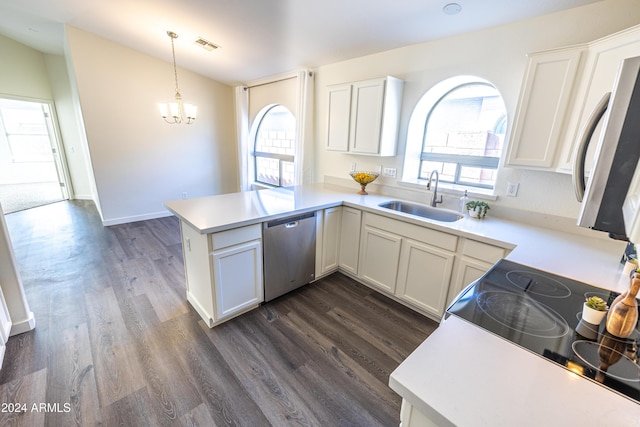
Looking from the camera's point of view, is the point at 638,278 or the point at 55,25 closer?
the point at 638,278

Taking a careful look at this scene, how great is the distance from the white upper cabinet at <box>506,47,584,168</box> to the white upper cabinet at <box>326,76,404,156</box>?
110cm

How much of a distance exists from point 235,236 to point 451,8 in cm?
227

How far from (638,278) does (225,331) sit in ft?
7.28

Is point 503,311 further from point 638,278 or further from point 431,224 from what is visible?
point 431,224

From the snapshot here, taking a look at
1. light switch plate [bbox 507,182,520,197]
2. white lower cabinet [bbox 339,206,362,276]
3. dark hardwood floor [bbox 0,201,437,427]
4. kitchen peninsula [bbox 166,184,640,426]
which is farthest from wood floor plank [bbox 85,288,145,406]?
light switch plate [bbox 507,182,520,197]

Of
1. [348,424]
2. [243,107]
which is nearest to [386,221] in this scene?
[348,424]

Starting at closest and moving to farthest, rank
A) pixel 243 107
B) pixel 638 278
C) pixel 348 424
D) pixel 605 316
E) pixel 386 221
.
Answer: pixel 638 278 → pixel 605 316 → pixel 348 424 → pixel 386 221 → pixel 243 107

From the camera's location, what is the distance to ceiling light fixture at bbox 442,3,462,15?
1.88 metres

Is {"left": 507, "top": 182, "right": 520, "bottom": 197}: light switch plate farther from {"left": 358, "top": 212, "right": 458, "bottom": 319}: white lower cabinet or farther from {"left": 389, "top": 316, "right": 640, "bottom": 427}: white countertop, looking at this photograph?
{"left": 389, "top": 316, "right": 640, "bottom": 427}: white countertop

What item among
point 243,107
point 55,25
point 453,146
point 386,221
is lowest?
point 386,221

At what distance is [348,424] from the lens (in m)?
1.43

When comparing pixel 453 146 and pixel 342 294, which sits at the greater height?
pixel 453 146

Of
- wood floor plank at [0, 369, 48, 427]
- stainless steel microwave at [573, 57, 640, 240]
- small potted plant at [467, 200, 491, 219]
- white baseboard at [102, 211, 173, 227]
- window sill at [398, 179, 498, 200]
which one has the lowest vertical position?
wood floor plank at [0, 369, 48, 427]

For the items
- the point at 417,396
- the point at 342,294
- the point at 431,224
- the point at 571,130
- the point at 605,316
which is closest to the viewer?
the point at 417,396
